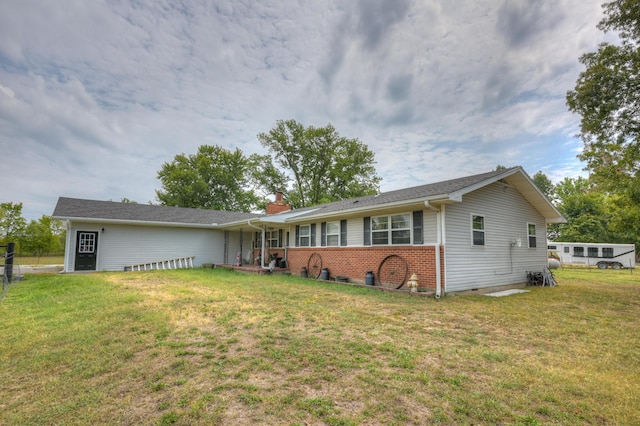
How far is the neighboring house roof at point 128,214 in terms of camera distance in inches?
572

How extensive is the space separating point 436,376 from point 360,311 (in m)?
3.18

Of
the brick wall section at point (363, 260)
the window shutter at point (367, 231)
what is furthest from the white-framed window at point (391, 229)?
the brick wall section at point (363, 260)

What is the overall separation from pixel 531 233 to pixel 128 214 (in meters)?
19.3

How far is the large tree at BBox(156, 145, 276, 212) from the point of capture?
3462 cm

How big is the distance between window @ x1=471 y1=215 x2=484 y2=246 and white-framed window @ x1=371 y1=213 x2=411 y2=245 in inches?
78.7

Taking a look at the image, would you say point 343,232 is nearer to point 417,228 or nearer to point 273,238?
point 417,228

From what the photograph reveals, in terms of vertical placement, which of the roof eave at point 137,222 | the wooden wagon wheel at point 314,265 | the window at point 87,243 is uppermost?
the roof eave at point 137,222

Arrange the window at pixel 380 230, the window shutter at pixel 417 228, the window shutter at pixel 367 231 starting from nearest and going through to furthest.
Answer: the window shutter at pixel 417 228
the window at pixel 380 230
the window shutter at pixel 367 231

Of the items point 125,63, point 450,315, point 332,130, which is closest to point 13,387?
point 450,315

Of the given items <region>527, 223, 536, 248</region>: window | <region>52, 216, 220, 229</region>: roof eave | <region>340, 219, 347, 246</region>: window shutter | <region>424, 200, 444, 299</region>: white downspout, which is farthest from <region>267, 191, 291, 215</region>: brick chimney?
<region>527, 223, 536, 248</region>: window

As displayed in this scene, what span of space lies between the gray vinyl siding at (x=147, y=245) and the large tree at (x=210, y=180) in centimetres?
1761

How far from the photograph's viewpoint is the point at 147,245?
16.6 meters

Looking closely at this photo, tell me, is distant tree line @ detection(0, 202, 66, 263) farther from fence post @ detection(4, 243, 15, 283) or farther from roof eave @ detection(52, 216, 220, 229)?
fence post @ detection(4, 243, 15, 283)

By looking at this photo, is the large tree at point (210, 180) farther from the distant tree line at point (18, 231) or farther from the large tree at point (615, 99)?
the large tree at point (615, 99)
